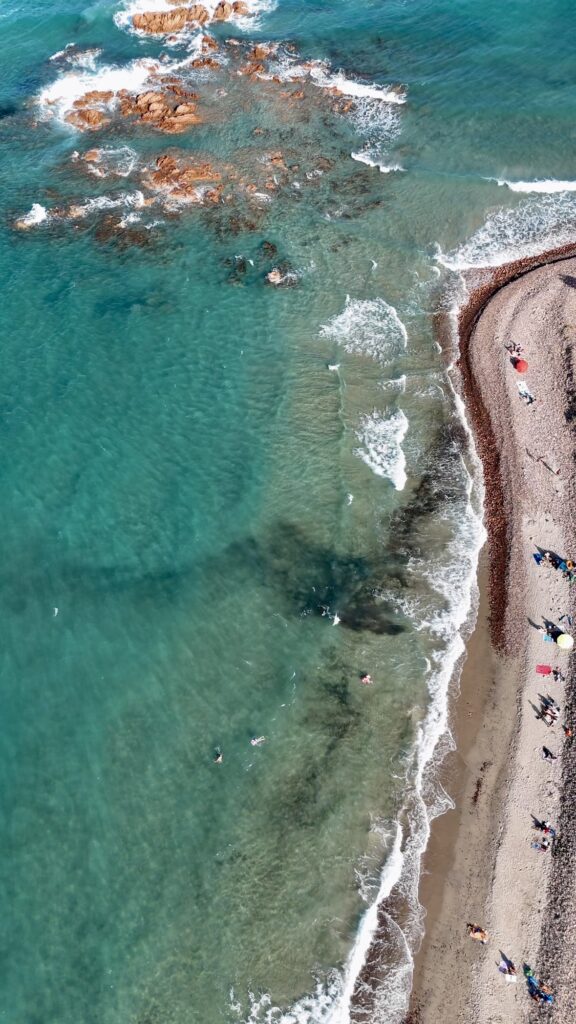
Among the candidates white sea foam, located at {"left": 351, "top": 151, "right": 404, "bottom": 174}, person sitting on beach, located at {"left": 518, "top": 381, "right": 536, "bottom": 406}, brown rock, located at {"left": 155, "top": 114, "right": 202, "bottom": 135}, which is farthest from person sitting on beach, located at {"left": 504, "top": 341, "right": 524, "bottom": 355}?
brown rock, located at {"left": 155, "top": 114, "right": 202, "bottom": 135}

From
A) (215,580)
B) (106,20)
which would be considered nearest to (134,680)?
(215,580)

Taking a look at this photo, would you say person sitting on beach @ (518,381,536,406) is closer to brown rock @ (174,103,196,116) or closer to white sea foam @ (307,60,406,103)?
white sea foam @ (307,60,406,103)

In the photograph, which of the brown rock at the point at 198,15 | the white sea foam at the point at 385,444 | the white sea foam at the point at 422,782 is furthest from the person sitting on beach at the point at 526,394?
the brown rock at the point at 198,15

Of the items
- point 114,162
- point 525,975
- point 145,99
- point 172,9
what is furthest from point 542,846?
point 172,9

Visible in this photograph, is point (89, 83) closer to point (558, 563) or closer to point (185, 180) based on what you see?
point (185, 180)

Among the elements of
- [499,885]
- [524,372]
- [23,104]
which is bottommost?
[499,885]

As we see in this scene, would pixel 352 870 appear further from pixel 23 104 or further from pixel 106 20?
pixel 106 20
